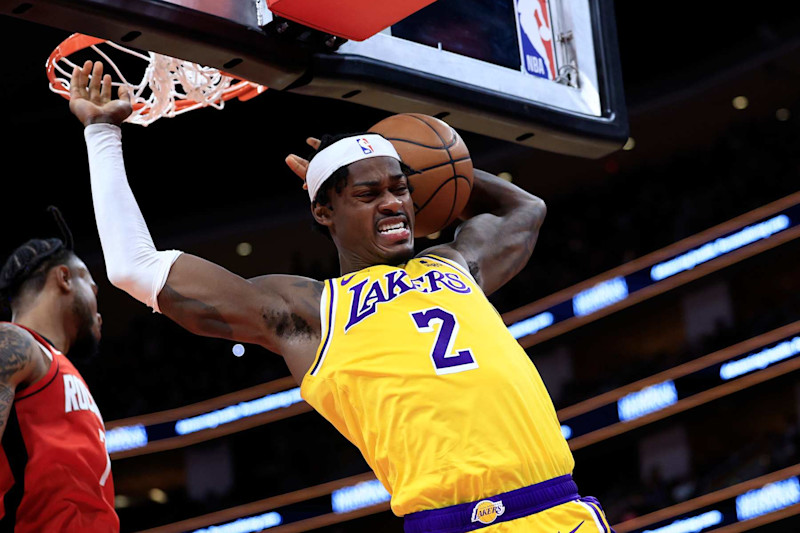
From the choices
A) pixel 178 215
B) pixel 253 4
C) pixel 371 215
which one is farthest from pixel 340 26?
pixel 178 215

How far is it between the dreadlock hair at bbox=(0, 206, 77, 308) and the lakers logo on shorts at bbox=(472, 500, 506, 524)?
228 centimetres

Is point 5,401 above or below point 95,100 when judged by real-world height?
below

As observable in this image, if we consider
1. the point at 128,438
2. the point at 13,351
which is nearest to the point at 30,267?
the point at 13,351

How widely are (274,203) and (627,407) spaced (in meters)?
4.77

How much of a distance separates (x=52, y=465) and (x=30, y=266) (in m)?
0.93

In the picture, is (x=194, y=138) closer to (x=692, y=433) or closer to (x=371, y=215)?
(x=692, y=433)

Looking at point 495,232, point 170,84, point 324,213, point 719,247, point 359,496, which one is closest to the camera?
point 324,213

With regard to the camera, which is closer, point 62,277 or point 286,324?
point 286,324

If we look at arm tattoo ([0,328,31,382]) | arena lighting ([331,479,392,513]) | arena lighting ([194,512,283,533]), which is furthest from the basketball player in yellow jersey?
arena lighting ([194,512,283,533])

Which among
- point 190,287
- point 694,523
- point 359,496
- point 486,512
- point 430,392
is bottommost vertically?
point 694,523

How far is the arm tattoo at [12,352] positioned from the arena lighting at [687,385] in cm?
657

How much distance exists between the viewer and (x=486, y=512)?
253cm

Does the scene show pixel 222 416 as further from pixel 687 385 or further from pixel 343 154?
pixel 343 154

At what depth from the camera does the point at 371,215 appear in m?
2.98
